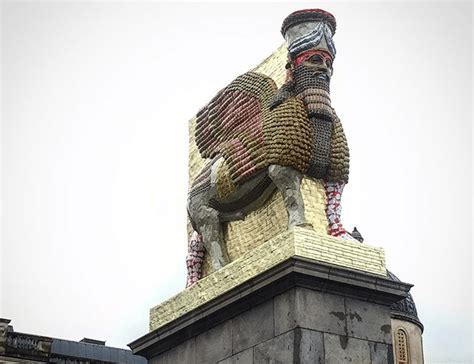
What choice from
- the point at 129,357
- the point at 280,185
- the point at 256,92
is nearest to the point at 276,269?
the point at 280,185

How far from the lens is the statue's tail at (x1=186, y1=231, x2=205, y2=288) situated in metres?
15.7

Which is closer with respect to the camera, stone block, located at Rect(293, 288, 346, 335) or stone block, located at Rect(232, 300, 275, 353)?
stone block, located at Rect(293, 288, 346, 335)

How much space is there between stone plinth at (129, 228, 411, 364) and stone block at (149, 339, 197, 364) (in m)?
0.28

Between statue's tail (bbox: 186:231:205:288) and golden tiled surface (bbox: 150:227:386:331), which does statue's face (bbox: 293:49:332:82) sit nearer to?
golden tiled surface (bbox: 150:227:386:331)

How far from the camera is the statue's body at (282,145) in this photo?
1374 cm

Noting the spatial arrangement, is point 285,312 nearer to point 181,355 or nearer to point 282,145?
point 282,145

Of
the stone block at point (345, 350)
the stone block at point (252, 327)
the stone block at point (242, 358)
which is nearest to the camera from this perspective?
the stone block at point (345, 350)

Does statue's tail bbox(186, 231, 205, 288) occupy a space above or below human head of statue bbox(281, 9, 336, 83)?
below

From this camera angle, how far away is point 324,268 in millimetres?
12320

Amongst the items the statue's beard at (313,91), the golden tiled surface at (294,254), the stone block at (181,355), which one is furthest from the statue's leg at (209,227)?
the statue's beard at (313,91)

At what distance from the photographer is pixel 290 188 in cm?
1364

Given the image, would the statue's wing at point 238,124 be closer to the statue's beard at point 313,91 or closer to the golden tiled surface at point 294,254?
the statue's beard at point 313,91

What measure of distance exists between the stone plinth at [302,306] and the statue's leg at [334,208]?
746 mm

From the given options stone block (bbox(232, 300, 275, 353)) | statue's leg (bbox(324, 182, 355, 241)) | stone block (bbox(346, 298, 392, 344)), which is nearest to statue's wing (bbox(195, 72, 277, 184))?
statue's leg (bbox(324, 182, 355, 241))
